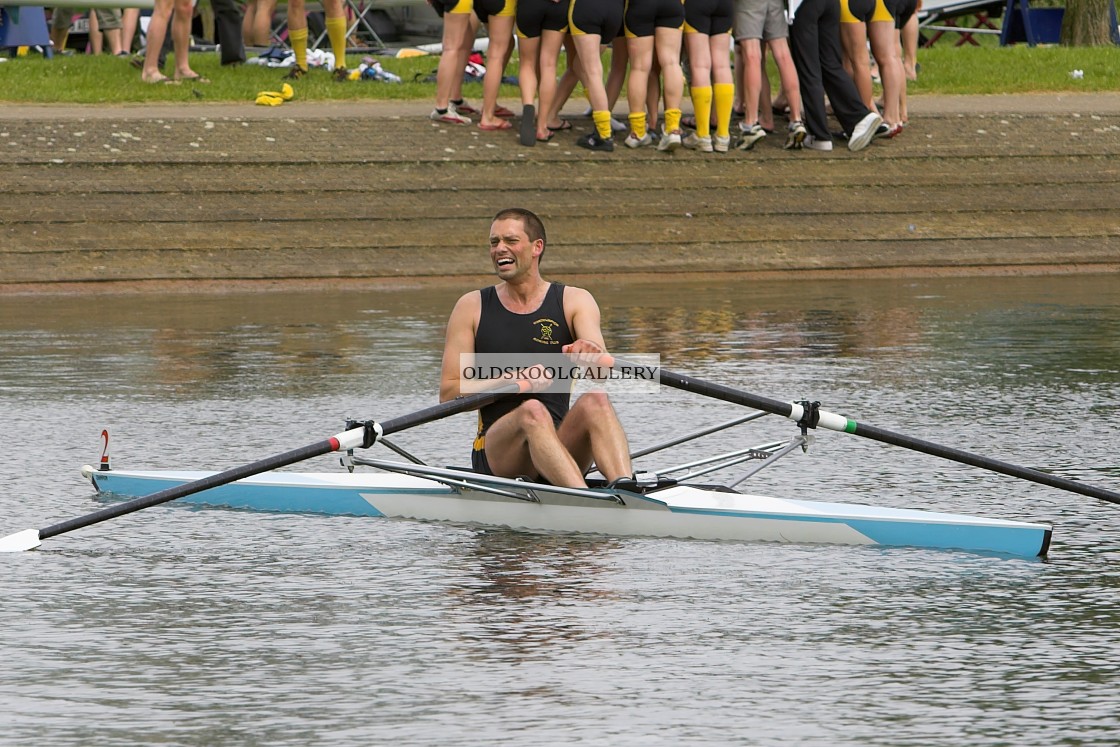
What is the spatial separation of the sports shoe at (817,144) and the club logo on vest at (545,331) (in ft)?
36.1

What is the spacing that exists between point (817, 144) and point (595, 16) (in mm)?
2817

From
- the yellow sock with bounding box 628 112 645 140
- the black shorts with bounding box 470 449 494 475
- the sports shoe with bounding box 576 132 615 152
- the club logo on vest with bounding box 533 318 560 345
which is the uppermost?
the yellow sock with bounding box 628 112 645 140

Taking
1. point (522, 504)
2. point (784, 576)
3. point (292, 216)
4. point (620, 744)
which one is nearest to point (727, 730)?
point (620, 744)

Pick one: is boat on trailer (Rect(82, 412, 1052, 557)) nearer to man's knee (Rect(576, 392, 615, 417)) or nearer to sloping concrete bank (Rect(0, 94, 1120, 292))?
man's knee (Rect(576, 392, 615, 417))

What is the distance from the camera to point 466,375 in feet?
25.0

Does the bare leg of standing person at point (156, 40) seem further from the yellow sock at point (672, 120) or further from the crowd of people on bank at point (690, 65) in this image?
the yellow sock at point (672, 120)

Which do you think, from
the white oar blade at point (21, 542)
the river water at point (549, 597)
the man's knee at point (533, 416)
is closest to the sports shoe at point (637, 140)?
the river water at point (549, 597)

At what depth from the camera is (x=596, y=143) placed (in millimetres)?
17750

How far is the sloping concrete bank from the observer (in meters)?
16.5

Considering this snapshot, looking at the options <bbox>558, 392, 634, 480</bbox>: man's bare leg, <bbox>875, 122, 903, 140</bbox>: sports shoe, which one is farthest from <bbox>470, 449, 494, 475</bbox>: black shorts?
<bbox>875, 122, 903, 140</bbox>: sports shoe

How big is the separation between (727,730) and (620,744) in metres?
0.28

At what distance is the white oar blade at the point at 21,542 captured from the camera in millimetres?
6883

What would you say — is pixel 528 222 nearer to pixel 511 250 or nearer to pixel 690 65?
pixel 511 250

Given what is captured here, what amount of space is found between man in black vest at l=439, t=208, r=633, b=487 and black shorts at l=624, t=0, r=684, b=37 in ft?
30.3
